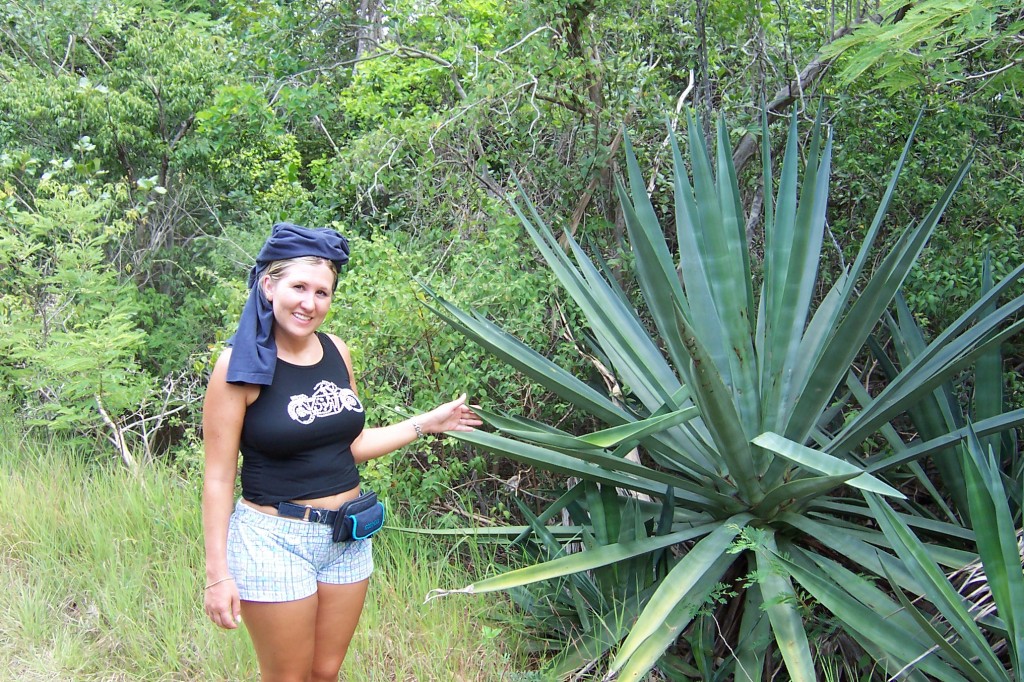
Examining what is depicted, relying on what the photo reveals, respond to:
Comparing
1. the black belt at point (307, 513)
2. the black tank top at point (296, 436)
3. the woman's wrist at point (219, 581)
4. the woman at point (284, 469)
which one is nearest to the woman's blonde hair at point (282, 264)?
the woman at point (284, 469)

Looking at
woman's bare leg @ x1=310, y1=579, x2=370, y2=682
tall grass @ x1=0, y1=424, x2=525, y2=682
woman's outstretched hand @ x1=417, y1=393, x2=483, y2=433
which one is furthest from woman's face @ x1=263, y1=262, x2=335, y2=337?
tall grass @ x1=0, y1=424, x2=525, y2=682

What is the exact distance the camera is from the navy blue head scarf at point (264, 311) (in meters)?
2.33

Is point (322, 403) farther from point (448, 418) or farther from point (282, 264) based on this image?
point (448, 418)

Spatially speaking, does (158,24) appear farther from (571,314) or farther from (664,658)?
(664,658)

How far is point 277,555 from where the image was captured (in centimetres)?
241

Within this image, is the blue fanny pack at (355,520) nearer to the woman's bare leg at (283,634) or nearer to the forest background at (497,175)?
the woman's bare leg at (283,634)

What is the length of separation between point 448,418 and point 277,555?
0.76 m

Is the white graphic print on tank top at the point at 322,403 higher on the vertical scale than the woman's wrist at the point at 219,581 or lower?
higher

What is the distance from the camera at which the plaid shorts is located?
7.86 feet

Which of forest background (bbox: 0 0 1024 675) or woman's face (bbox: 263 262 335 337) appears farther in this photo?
forest background (bbox: 0 0 1024 675)

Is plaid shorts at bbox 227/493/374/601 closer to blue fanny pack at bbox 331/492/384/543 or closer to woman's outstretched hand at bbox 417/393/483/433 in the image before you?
blue fanny pack at bbox 331/492/384/543

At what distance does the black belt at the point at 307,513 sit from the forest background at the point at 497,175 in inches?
59.0

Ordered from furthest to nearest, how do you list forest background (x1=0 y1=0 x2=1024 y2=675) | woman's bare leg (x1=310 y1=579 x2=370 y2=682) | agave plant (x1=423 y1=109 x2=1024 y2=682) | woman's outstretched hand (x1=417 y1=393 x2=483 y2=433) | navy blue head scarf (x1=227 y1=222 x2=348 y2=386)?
forest background (x1=0 y1=0 x2=1024 y2=675), woman's outstretched hand (x1=417 y1=393 x2=483 y2=433), agave plant (x1=423 y1=109 x2=1024 y2=682), woman's bare leg (x1=310 y1=579 x2=370 y2=682), navy blue head scarf (x1=227 y1=222 x2=348 y2=386)

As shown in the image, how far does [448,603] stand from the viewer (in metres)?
3.54
